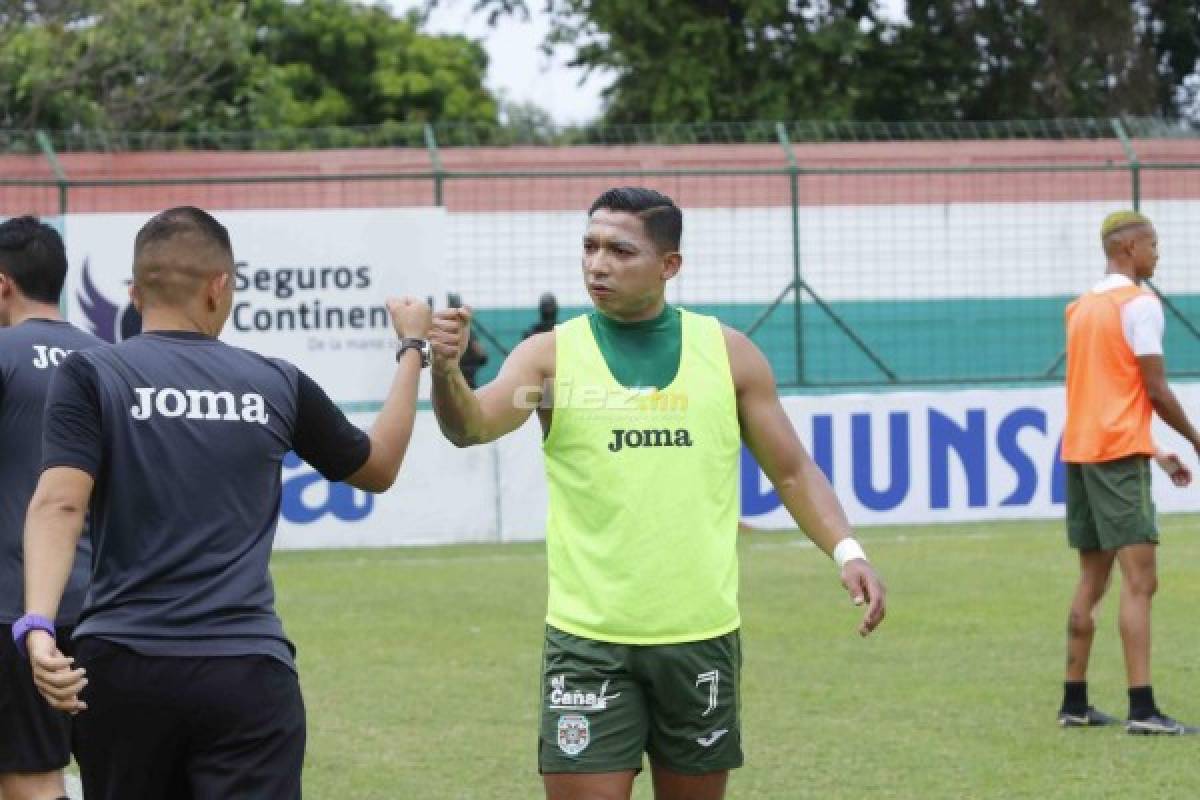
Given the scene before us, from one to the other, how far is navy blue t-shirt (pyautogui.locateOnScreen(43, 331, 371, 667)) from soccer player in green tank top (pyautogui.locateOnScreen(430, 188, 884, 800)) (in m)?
0.73

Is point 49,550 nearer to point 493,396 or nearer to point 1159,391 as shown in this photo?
point 493,396

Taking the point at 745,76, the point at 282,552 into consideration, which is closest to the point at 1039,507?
the point at 282,552

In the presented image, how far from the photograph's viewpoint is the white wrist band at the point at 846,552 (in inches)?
224

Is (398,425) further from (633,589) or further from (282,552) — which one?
(282,552)

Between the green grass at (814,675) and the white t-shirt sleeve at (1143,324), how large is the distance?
162cm

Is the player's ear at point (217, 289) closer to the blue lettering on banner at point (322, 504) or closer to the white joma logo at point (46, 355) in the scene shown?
the white joma logo at point (46, 355)

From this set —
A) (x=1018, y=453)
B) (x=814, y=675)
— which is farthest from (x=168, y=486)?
(x=1018, y=453)

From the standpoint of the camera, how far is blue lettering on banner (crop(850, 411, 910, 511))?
59.7ft

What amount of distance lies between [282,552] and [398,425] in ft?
41.2

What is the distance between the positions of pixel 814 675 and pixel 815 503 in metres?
5.32

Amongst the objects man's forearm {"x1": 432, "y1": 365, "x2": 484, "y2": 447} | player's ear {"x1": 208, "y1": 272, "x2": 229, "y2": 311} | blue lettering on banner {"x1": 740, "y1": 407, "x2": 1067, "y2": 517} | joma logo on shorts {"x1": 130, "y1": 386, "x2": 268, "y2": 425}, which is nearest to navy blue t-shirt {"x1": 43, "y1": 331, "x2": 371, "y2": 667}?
joma logo on shorts {"x1": 130, "y1": 386, "x2": 268, "y2": 425}

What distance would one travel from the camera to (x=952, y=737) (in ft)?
30.6

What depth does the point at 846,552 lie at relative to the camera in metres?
5.71

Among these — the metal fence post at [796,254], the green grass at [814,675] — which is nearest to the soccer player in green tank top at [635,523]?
the green grass at [814,675]
